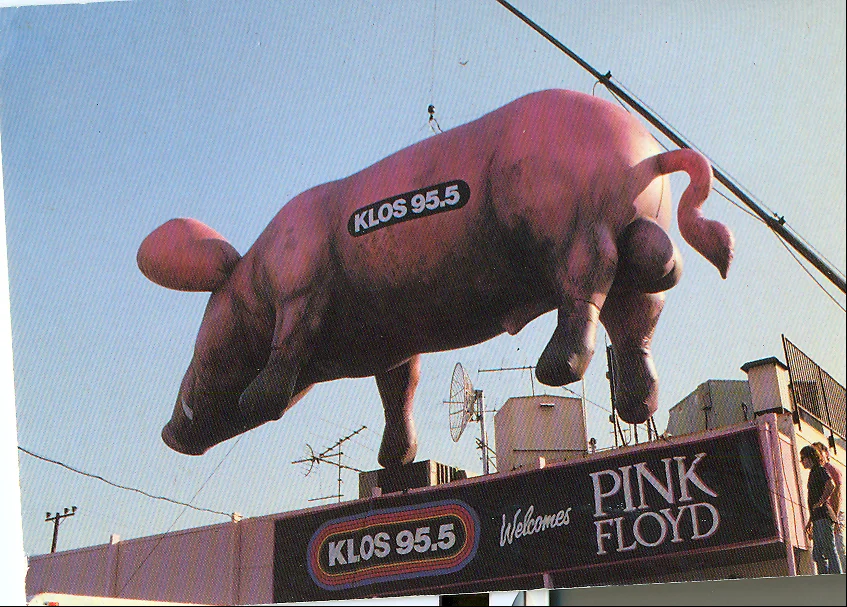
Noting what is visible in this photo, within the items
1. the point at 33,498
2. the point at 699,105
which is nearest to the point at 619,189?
the point at 699,105

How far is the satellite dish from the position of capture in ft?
22.4

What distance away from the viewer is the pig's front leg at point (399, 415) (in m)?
7.04

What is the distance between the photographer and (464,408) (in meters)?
6.87

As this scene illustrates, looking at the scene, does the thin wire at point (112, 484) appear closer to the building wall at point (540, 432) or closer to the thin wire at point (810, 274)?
Answer: the building wall at point (540, 432)

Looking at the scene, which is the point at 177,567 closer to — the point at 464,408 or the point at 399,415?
the point at 399,415

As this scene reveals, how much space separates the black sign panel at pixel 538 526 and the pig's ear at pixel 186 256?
5.52ft

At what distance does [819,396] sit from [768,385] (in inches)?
10.5

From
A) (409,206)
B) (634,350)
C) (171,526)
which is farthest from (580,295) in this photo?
(171,526)

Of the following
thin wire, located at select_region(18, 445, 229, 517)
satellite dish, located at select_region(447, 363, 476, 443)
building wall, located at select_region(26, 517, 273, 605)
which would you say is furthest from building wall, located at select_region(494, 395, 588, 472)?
thin wire, located at select_region(18, 445, 229, 517)

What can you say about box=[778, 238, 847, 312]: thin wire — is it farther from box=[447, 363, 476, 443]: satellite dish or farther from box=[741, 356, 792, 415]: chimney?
box=[447, 363, 476, 443]: satellite dish

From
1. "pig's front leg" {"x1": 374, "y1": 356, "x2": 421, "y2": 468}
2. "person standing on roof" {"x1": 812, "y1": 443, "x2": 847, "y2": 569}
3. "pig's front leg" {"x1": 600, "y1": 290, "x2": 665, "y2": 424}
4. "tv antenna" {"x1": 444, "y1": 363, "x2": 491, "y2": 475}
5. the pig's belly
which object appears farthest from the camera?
"pig's front leg" {"x1": 374, "y1": 356, "x2": 421, "y2": 468}

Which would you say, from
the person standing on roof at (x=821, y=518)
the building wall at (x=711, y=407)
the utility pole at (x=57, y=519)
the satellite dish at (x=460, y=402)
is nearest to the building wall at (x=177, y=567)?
the utility pole at (x=57, y=519)

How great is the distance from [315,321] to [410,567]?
5.27 feet

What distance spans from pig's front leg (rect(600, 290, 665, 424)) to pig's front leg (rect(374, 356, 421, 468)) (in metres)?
1.30
